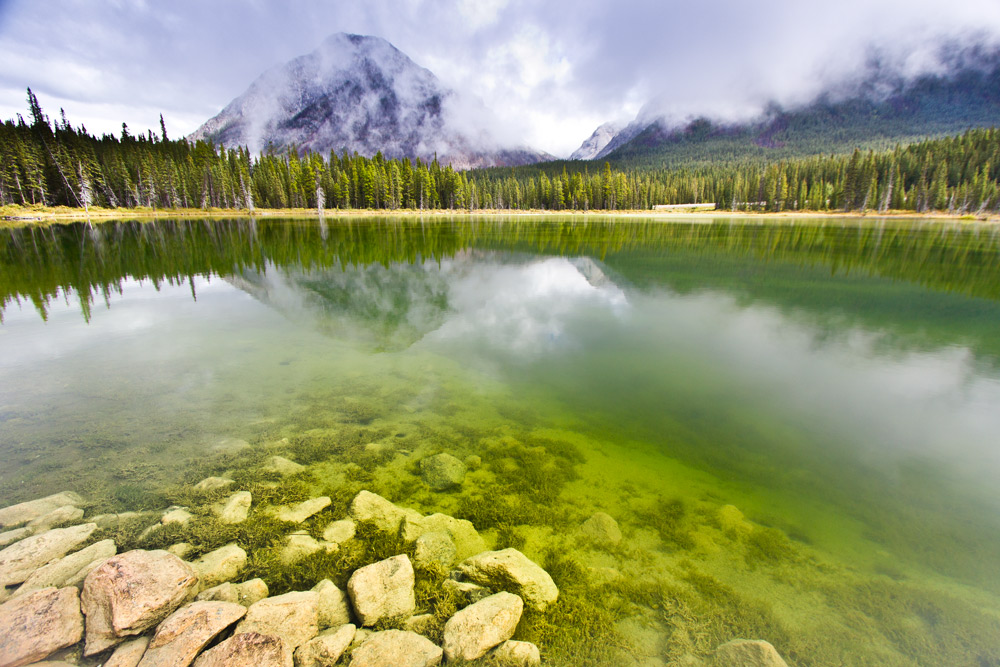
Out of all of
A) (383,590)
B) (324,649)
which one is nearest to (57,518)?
(324,649)

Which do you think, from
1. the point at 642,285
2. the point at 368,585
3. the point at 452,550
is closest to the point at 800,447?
the point at 452,550

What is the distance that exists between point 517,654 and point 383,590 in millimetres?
1628

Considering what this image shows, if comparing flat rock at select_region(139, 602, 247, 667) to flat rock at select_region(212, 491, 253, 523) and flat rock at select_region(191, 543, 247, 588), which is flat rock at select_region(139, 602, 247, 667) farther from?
flat rock at select_region(212, 491, 253, 523)

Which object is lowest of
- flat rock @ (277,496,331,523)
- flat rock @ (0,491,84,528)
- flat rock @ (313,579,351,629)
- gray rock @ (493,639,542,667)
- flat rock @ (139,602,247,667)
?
gray rock @ (493,639,542,667)

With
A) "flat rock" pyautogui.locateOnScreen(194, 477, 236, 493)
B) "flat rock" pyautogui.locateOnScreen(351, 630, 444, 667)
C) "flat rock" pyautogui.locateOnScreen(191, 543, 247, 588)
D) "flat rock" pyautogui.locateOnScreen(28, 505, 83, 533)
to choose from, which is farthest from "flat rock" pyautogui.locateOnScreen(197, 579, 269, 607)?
"flat rock" pyautogui.locateOnScreen(28, 505, 83, 533)

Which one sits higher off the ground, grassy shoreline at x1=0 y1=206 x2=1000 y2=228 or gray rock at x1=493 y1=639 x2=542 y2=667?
grassy shoreline at x1=0 y1=206 x2=1000 y2=228

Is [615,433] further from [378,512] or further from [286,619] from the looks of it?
[286,619]

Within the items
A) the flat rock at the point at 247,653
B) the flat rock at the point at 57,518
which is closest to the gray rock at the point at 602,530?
the flat rock at the point at 247,653

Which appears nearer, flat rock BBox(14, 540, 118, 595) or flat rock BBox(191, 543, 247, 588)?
flat rock BBox(14, 540, 118, 595)

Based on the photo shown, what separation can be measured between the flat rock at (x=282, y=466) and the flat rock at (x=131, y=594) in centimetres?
233

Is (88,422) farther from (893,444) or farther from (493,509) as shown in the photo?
Result: (893,444)

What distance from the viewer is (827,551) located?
557 centimetres

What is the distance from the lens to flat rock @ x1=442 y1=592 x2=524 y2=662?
409 centimetres

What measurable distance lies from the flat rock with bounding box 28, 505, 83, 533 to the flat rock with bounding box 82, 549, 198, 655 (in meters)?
2.30
